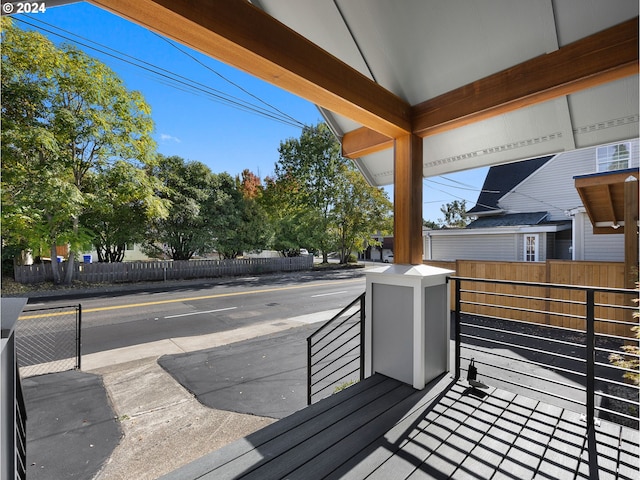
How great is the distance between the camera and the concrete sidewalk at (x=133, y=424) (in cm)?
229

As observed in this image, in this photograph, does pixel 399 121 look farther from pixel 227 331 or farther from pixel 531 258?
pixel 531 258

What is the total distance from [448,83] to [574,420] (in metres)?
2.66

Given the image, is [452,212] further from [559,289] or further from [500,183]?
[559,289]

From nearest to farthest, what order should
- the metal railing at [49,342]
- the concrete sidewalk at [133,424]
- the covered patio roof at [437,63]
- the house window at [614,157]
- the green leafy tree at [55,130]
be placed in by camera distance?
1. the covered patio roof at [437,63]
2. the concrete sidewalk at [133,424]
3. the metal railing at [49,342]
4. the green leafy tree at [55,130]
5. the house window at [614,157]

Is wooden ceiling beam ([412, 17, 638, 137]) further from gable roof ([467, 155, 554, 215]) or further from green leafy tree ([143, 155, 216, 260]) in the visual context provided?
green leafy tree ([143, 155, 216, 260])

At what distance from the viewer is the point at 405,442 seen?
1805 mm

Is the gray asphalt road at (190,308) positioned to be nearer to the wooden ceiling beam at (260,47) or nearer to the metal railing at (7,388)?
the metal railing at (7,388)

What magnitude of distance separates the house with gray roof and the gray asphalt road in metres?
4.79

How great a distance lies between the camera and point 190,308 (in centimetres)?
787

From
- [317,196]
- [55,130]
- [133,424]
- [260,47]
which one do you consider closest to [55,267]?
[55,130]

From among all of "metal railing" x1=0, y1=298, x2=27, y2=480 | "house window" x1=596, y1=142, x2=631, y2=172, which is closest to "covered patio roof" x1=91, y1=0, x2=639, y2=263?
"metal railing" x1=0, y1=298, x2=27, y2=480

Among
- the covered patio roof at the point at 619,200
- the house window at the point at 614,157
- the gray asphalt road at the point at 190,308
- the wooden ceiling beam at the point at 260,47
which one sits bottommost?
the gray asphalt road at the point at 190,308

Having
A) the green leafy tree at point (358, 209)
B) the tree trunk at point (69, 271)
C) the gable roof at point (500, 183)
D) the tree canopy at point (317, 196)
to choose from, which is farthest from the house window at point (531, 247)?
the tree trunk at point (69, 271)

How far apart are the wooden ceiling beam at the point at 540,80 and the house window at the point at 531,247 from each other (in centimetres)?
1002
